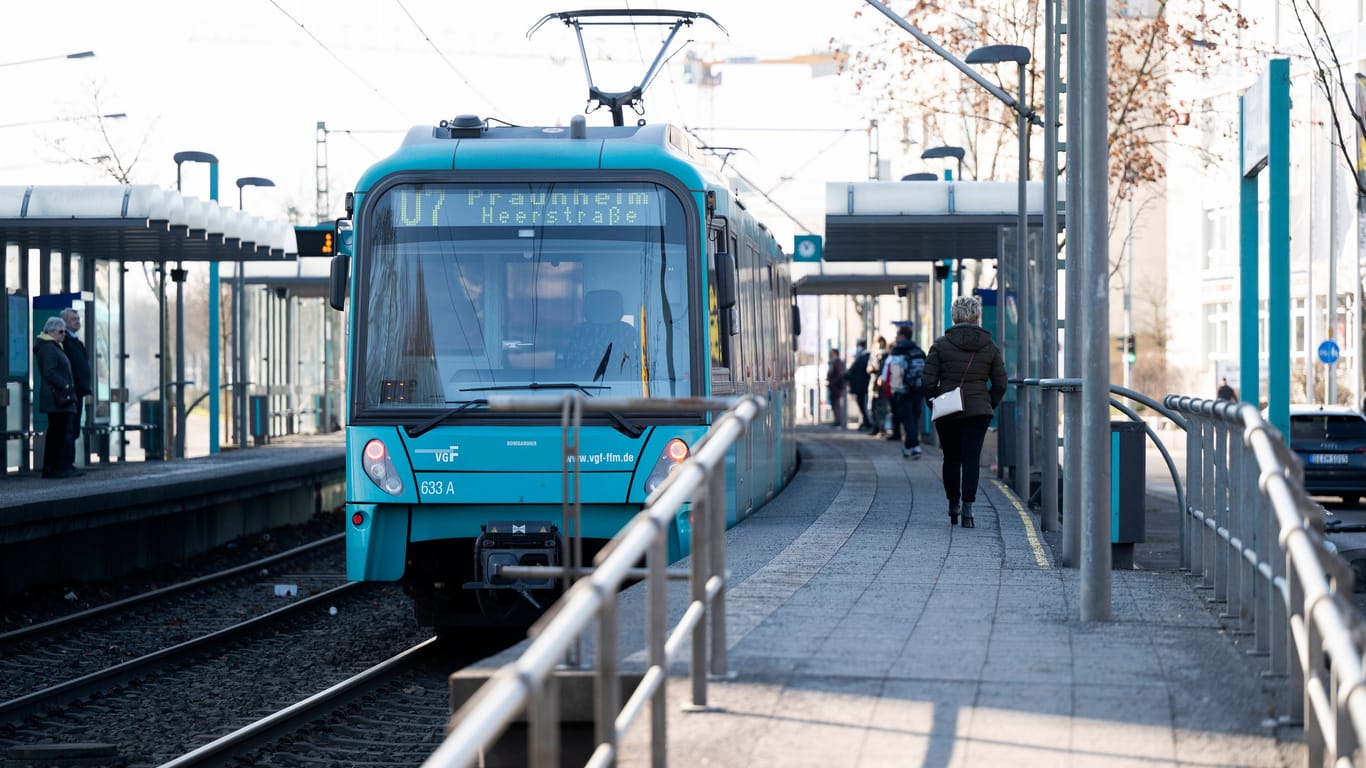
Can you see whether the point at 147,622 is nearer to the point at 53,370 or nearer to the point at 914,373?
the point at 53,370

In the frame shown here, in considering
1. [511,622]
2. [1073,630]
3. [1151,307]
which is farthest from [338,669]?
[1151,307]

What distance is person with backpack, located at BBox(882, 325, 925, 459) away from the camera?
78.2 ft

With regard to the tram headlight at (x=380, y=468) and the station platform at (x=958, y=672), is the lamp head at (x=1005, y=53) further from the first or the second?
the tram headlight at (x=380, y=468)

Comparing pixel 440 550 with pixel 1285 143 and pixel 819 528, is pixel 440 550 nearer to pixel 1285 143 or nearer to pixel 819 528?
pixel 819 528

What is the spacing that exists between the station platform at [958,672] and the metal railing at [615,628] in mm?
157

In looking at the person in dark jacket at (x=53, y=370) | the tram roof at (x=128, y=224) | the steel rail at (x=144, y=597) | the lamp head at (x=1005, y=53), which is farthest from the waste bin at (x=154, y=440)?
the lamp head at (x=1005, y=53)

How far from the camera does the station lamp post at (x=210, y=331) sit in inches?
1093

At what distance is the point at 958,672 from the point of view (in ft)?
23.0

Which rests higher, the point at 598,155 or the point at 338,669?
the point at 598,155

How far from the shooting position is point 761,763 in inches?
218

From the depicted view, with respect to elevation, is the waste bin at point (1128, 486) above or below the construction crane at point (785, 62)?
below

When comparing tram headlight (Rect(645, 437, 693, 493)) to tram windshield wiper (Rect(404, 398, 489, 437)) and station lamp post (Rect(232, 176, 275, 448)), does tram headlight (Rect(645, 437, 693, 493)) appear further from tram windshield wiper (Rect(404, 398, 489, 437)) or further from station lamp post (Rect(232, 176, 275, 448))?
station lamp post (Rect(232, 176, 275, 448))

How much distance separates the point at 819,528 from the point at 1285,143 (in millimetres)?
4793

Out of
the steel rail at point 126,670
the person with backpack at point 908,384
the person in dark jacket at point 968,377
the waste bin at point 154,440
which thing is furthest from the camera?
the waste bin at point 154,440
